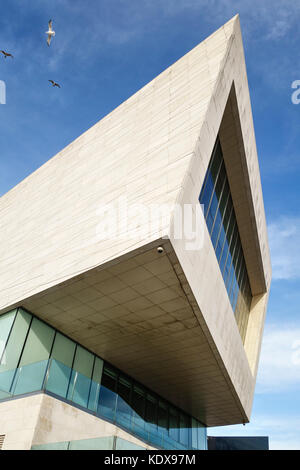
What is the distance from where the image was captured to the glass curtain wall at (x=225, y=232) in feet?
59.2

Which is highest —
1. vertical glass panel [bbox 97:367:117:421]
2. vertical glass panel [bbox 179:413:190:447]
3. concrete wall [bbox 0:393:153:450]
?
vertical glass panel [bbox 179:413:190:447]

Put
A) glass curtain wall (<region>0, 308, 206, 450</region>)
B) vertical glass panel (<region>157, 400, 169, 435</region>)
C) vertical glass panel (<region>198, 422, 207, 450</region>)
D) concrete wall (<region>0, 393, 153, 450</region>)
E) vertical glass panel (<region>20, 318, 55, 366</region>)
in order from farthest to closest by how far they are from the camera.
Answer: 1. vertical glass panel (<region>198, 422, 207, 450</region>)
2. vertical glass panel (<region>157, 400, 169, 435</region>)
3. vertical glass panel (<region>20, 318, 55, 366</region>)
4. glass curtain wall (<region>0, 308, 206, 450</region>)
5. concrete wall (<region>0, 393, 153, 450</region>)

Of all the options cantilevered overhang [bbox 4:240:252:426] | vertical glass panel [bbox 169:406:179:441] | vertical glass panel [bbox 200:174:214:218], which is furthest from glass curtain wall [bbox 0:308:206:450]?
vertical glass panel [bbox 200:174:214:218]

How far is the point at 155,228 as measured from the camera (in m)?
11.7

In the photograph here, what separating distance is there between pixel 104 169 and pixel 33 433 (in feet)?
35.9

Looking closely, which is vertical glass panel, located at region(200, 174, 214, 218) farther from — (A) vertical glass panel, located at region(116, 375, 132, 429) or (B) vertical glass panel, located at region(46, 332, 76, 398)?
(A) vertical glass panel, located at region(116, 375, 132, 429)

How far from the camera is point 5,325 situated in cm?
1530

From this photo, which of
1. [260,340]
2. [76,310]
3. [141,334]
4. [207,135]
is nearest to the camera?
[207,135]

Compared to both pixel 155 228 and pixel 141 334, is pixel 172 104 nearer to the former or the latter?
pixel 155 228

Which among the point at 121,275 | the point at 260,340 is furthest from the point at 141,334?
the point at 260,340

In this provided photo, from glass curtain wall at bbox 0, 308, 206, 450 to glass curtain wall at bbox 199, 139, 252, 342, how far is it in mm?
8626

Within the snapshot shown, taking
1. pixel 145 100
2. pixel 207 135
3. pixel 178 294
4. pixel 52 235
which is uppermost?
pixel 145 100

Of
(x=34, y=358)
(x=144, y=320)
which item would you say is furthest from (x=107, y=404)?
(x=144, y=320)

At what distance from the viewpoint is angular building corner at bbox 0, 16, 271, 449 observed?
12742 millimetres
